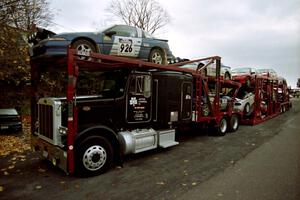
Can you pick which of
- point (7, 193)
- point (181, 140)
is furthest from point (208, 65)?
point (7, 193)

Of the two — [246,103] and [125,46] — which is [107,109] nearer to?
[125,46]

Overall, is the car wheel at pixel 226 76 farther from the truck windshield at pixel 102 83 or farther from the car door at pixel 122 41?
the truck windshield at pixel 102 83

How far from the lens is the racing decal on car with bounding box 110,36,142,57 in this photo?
6465 mm

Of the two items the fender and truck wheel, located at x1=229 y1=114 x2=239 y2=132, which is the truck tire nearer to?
truck wheel, located at x1=229 y1=114 x2=239 y2=132

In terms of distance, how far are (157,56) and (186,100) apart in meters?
1.68

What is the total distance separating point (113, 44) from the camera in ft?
21.0

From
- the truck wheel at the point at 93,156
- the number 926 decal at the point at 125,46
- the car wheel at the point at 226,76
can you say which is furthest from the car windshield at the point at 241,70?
the truck wheel at the point at 93,156

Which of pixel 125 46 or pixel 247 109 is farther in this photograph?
pixel 247 109

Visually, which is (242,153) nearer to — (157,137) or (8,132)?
(157,137)

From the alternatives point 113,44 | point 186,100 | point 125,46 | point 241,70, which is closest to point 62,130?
point 113,44

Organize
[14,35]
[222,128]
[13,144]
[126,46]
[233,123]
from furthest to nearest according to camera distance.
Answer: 1. [233,123]
2. [222,128]
3. [14,35]
4. [13,144]
5. [126,46]

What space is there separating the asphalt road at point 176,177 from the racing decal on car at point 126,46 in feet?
9.37

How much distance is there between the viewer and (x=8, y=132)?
29.7ft

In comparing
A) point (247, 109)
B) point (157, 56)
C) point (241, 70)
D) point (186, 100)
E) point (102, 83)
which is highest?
point (241, 70)
